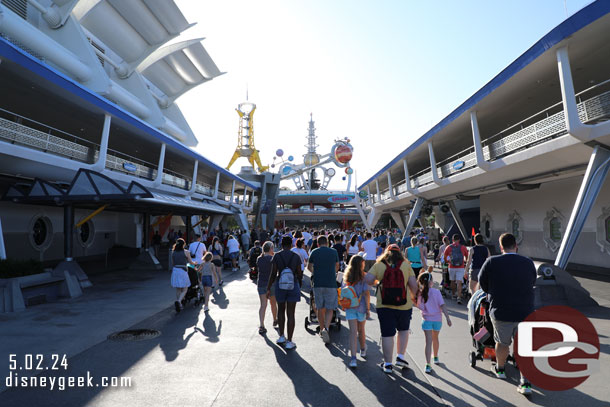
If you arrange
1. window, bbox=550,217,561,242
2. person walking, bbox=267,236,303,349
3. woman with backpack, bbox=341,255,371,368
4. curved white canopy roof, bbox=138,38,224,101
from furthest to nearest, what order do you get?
curved white canopy roof, bbox=138,38,224,101
window, bbox=550,217,561,242
person walking, bbox=267,236,303,349
woman with backpack, bbox=341,255,371,368

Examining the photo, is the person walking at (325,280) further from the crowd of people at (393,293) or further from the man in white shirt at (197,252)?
the man in white shirt at (197,252)

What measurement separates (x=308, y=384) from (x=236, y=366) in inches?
46.5

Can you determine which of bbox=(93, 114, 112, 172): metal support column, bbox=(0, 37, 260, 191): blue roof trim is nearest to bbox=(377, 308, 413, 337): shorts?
bbox=(0, 37, 260, 191): blue roof trim

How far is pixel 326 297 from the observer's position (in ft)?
20.5

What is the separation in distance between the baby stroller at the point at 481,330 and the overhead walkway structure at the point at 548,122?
6.73 meters

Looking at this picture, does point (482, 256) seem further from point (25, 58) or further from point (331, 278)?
point (25, 58)

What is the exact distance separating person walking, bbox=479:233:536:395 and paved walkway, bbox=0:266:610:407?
0.71m

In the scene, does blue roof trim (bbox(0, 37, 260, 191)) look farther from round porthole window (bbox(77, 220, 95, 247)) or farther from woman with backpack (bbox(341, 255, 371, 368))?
woman with backpack (bbox(341, 255, 371, 368))

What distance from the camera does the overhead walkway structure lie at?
10.2 metres

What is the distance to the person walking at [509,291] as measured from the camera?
14.1 feet

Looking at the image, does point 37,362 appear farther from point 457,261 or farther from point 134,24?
point 134,24

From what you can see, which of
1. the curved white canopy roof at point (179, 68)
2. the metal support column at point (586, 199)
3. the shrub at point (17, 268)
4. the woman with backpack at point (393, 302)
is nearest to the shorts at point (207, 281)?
the shrub at point (17, 268)

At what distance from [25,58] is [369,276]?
1266cm

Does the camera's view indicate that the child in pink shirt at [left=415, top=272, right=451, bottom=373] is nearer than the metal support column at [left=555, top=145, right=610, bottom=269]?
Yes
